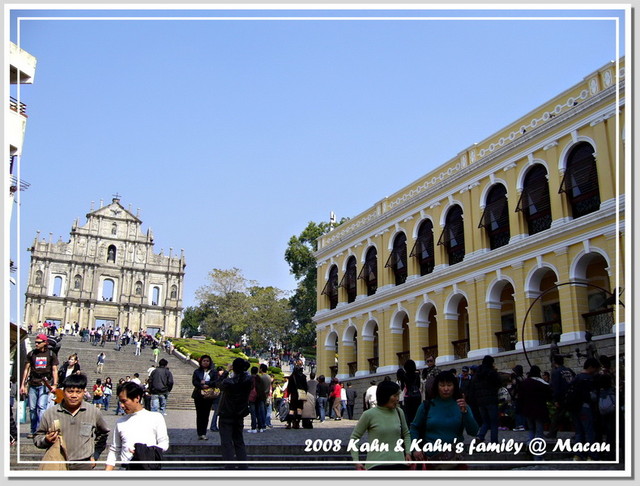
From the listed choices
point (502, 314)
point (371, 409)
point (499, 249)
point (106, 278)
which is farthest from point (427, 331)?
point (106, 278)

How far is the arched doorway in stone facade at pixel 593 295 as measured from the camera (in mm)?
19047

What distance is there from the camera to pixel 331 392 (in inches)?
910

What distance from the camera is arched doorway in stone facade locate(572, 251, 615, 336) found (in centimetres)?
1905

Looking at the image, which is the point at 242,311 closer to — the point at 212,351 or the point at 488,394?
the point at 212,351

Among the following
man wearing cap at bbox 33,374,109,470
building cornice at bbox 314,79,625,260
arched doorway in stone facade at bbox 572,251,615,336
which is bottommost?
man wearing cap at bbox 33,374,109,470

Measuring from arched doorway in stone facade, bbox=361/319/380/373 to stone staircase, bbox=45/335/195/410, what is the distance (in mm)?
7697

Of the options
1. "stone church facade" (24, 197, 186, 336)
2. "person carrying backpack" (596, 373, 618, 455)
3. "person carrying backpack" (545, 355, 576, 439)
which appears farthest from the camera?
"stone church facade" (24, 197, 186, 336)

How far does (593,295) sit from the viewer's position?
2097cm

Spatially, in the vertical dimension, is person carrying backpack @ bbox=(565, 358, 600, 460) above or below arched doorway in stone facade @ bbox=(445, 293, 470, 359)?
below

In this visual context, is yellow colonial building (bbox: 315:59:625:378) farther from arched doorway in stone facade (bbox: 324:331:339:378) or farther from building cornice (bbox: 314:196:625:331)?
arched doorway in stone facade (bbox: 324:331:339:378)

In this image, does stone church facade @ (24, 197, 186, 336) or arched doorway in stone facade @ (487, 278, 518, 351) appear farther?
stone church facade @ (24, 197, 186, 336)

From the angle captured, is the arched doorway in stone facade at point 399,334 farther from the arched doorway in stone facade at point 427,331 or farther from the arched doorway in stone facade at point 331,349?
the arched doorway in stone facade at point 331,349

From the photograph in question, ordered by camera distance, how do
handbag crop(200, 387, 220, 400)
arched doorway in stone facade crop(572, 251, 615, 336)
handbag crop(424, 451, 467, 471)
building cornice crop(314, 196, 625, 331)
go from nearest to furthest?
handbag crop(424, 451, 467, 471), handbag crop(200, 387, 220, 400), arched doorway in stone facade crop(572, 251, 615, 336), building cornice crop(314, 196, 625, 331)

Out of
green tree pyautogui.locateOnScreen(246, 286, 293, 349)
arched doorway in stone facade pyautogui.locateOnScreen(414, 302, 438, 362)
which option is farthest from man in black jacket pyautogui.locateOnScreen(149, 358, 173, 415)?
green tree pyautogui.locateOnScreen(246, 286, 293, 349)
